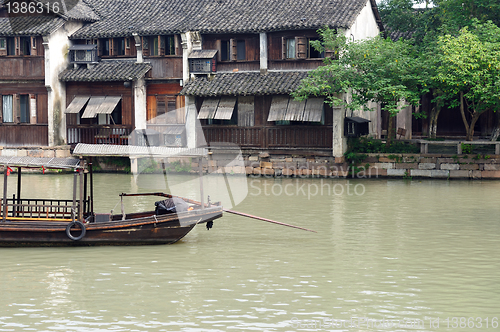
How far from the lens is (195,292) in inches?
422

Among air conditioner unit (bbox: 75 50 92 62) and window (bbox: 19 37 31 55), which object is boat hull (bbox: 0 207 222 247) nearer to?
air conditioner unit (bbox: 75 50 92 62)

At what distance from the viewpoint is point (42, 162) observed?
1410 centimetres

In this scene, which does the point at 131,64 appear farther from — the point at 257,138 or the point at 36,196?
the point at 36,196

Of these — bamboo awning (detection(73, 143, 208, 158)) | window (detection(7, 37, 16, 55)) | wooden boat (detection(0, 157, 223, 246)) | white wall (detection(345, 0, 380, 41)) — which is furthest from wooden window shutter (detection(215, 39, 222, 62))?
wooden boat (detection(0, 157, 223, 246))

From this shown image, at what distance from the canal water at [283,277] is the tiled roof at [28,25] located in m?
12.5

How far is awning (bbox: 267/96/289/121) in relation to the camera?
26.5 meters

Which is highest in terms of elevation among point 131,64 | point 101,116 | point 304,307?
point 131,64

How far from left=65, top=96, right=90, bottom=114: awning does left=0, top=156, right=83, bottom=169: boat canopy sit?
14.7 meters

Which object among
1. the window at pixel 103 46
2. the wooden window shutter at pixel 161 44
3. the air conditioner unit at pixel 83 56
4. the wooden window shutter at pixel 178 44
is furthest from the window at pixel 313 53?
the air conditioner unit at pixel 83 56

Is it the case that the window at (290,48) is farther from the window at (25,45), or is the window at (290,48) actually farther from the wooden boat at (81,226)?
the wooden boat at (81,226)

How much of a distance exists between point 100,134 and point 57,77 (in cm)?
315

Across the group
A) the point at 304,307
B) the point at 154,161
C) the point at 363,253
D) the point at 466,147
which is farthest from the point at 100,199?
the point at 466,147

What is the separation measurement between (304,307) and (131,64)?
2080 centimetres

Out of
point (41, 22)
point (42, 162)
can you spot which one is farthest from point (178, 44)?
point (42, 162)
